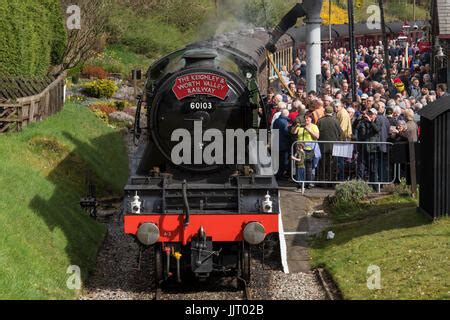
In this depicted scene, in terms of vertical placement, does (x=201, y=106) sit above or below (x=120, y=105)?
below

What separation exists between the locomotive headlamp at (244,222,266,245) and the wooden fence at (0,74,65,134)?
873cm

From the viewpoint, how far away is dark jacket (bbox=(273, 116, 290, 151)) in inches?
747

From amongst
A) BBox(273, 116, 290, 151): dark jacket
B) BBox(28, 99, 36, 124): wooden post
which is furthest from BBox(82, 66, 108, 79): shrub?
BBox(273, 116, 290, 151): dark jacket

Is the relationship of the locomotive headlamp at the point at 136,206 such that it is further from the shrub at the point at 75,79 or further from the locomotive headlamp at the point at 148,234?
the shrub at the point at 75,79

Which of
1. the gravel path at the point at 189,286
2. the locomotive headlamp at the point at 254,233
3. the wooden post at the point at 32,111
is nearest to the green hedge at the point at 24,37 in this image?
the wooden post at the point at 32,111

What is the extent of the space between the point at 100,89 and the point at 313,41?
11.3m

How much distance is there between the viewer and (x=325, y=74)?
3061 cm

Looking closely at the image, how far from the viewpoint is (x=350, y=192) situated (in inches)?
682

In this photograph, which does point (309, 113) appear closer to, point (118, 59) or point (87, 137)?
point (87, 137)

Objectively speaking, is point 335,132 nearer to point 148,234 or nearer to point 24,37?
point 148,234

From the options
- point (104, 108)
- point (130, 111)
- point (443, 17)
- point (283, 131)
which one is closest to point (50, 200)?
point (283, 131)

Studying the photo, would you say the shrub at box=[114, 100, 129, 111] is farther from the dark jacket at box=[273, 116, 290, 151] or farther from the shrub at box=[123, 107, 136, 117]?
the dark jacket at box=[273, 116, 290, 151]

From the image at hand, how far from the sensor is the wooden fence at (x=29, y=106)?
2009cm

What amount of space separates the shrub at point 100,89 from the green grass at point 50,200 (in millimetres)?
9042
